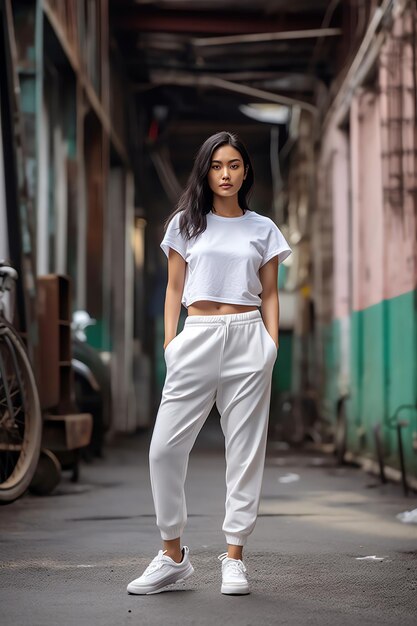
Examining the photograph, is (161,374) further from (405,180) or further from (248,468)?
(248,468)

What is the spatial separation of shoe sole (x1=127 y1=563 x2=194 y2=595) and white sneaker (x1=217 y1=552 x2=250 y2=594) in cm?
13

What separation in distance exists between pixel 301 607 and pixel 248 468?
497mm

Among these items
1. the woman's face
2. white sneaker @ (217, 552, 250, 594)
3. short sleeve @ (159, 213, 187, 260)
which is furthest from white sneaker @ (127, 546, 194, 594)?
the woman's face

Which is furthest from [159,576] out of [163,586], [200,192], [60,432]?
[60,432]

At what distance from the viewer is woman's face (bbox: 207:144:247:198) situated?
3764 mm

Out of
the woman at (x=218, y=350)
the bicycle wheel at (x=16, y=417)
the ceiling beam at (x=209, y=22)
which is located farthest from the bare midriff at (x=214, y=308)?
the ceiling beam at (x=209, y=22)

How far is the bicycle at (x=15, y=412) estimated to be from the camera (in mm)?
5613

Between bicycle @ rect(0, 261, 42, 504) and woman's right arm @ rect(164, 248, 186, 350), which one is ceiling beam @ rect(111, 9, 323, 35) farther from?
woman's right arm @ rect(164, 248, 186, 350)

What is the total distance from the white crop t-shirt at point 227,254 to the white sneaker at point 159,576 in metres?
0.88

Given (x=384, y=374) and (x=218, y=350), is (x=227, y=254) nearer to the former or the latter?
(x=218, y=350)

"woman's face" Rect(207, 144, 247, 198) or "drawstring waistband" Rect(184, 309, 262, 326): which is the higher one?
"woman's face" Rect(207, 144, 247, 198)

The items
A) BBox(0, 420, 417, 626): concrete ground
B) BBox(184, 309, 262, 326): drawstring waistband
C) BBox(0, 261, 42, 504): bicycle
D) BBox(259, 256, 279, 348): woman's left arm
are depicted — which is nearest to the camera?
BBox(0, 420, 417, 626): concrete ground

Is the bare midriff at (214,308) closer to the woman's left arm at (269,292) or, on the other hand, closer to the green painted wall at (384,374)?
the woman's left arm at (269,292)

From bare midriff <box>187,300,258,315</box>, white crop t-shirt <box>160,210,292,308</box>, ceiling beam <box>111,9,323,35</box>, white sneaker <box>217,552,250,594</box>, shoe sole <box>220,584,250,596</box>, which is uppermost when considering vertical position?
ceiling beam <box>111,9,323,35</box>
